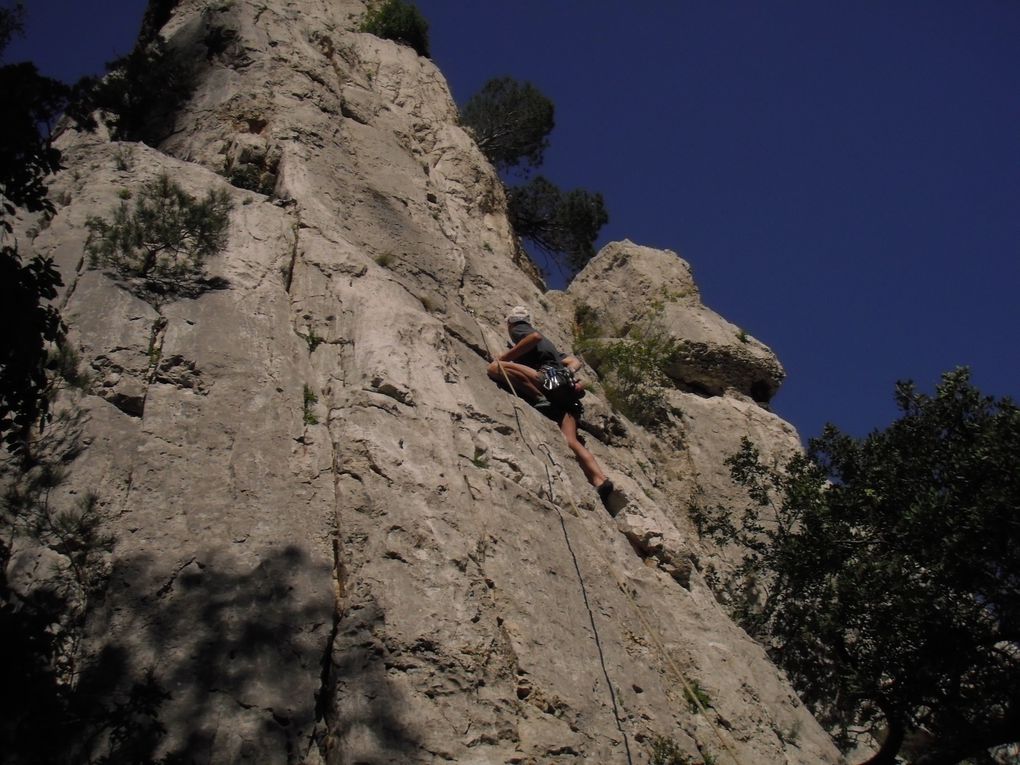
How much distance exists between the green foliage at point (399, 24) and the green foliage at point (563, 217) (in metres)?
5.68

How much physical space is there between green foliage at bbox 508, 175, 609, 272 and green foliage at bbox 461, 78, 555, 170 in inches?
49.1

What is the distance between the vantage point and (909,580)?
11.6 m

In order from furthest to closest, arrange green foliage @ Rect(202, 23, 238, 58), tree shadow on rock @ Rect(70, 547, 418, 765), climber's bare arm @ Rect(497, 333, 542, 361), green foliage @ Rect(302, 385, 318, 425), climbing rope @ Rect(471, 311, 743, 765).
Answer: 1. green foliage @ Rect(202, 23, 238, 58)
2. climber's bare arm @ Rect(497, 333, 542, 361)
3. green foliage @ Rect(302, 385, 318, 425)
4. climbing rope @ Rect(471, 311, 743, 765)
5. tree shadow on rock @ Rect(70, 547, 418, 765)

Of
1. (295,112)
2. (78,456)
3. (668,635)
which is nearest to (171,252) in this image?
(78,456)

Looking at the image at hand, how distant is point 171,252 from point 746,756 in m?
7.50

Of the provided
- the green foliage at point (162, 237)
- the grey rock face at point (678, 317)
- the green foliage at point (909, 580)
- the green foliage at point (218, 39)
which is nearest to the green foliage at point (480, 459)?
the green foliage at point (162, 237)

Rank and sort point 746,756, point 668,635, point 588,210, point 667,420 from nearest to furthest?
1. point 746,756
2. point 668,635
3. point 667,420
4. point 588,210

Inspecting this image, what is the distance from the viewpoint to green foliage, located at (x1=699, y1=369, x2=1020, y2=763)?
1120 centimetres

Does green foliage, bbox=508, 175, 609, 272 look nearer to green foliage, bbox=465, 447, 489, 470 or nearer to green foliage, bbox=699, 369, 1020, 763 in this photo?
green foliage, bbox=699, 369, 1020, 763

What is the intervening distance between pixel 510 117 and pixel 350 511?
20539 millimetres

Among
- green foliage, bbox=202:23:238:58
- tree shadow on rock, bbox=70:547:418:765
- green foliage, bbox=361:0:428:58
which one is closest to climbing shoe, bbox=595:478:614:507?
tree shadow on rock, bbox=70:547:418:765

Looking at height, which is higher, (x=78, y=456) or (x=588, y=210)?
(x=588, y=210)

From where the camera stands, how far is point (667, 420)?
53.7ft

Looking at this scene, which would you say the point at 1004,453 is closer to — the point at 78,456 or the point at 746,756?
the point at 746,756
